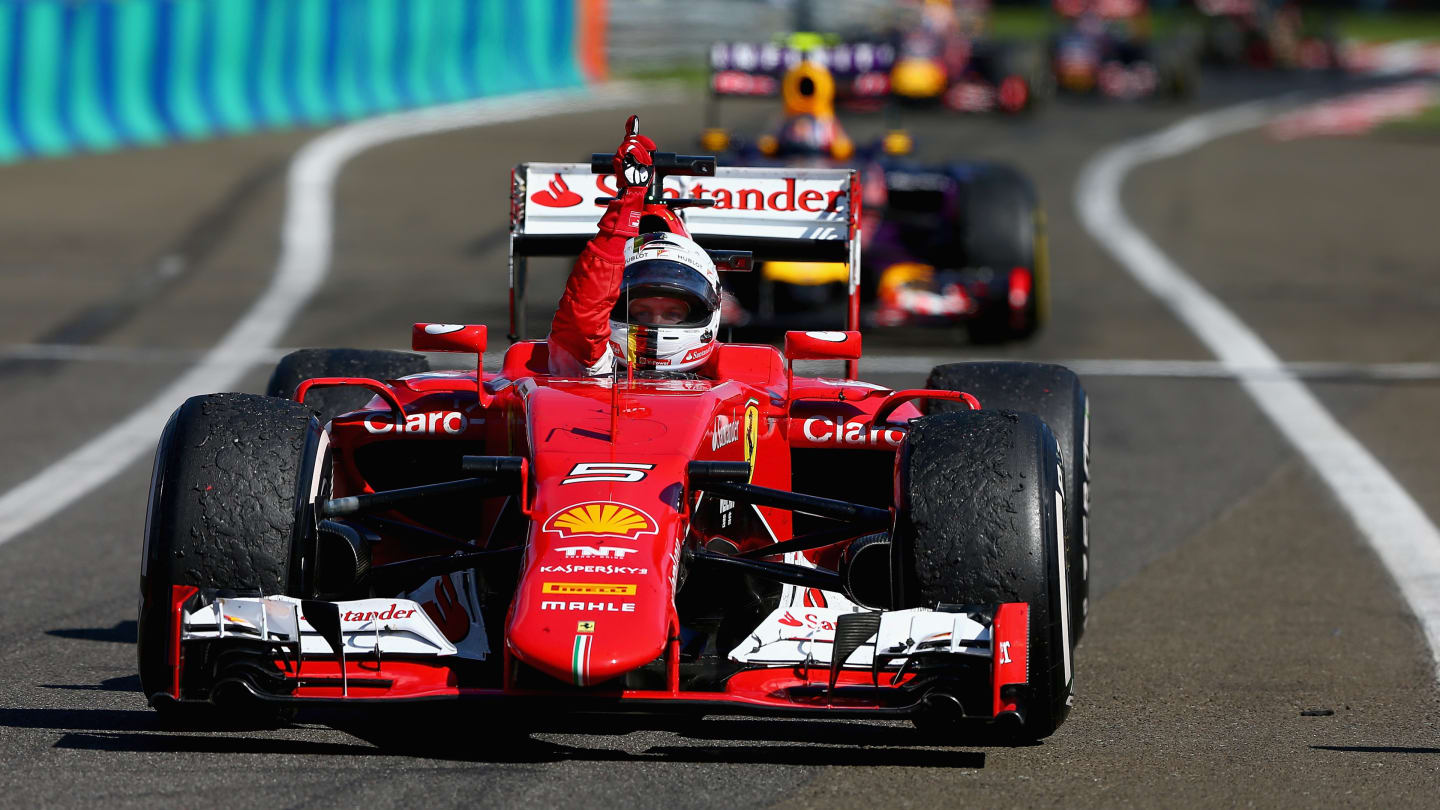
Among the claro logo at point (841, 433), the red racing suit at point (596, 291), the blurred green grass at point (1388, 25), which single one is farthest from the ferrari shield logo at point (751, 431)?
the blurred green grass at point (1388, 25)

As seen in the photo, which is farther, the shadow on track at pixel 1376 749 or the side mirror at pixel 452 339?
the side mirror at pixel 452 339

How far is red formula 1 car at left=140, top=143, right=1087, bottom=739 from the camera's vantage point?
595 centimetres

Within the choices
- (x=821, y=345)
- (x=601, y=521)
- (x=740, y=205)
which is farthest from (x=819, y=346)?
(x=740, y=205)

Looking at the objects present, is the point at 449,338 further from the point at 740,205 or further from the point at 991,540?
the point at 991,540

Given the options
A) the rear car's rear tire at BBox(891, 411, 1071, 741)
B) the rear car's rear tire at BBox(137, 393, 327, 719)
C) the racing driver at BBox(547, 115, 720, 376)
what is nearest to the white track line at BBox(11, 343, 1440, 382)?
the racing driver at BBox(547, 115, 720, 376)

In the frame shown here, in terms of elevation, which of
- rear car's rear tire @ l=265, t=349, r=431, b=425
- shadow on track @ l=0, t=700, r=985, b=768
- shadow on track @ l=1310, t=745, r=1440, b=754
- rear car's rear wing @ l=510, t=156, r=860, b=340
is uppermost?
rear car's rear wing @ l=510, t=156, r=860, b=340

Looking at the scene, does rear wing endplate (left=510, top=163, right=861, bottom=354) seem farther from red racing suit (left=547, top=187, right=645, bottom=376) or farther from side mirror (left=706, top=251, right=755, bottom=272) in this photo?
red racing suit (left=547, top=187, right=645, bottom=376)

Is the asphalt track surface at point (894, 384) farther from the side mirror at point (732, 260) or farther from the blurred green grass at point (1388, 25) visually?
the blurred green grass at point (1388, 25)

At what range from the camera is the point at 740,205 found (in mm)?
8883

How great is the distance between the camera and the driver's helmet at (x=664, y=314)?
752 centimetres

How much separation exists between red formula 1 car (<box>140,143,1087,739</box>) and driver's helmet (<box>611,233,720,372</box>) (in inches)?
8.0

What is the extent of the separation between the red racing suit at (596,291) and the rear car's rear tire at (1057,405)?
4.00 feet

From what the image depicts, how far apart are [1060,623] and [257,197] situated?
16.9 metres

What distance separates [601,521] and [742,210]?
3.00 m
